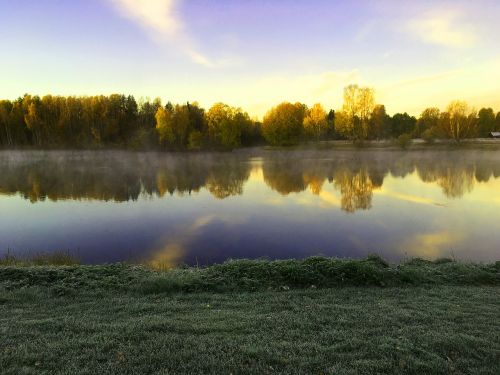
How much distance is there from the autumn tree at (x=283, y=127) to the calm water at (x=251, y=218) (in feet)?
166

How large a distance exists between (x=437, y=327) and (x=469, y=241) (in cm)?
1043

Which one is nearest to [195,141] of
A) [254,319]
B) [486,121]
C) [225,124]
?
[225,124]

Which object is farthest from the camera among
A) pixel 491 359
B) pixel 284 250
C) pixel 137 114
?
pixel 137 114

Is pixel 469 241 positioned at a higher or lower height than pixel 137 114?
lower

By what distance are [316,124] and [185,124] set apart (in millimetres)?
31699

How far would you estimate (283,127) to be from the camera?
85.0m

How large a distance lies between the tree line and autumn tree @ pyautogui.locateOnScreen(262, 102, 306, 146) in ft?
0.76

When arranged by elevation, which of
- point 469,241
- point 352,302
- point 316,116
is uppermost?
point 316,116

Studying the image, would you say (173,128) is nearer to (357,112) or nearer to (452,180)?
(357,112)

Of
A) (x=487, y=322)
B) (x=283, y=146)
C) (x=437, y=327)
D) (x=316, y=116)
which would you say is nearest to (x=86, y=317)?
(x=437, y=327)

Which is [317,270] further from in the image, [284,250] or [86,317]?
[86,317]

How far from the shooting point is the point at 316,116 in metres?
88.9

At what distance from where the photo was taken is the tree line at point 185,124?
81375mm

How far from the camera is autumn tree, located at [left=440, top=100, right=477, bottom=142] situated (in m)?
78.0
